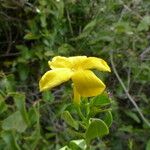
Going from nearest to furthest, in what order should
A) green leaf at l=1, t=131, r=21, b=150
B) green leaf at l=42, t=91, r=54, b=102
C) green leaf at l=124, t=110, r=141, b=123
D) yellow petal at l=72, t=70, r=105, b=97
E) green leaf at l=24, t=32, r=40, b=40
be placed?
yellow petal at l=72, t=70, r=105, b=97, green leaf at l=1, t=131, r=21, b=150, green leaf at l=42, t=91, r=54, b=102, green leaf at l=24, t=32, r=40, b=40, green leaf at l=124, t=110, r=141, b=123

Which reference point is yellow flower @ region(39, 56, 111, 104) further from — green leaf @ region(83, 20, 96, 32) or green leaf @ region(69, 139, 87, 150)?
green leaf @ region(83, 20, 96, 32)

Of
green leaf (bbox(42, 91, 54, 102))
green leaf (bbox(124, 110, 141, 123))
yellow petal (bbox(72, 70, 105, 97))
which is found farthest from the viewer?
green leaf (bbox(124, 110, 141, 123))

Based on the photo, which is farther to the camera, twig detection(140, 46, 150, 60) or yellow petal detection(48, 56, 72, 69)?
twig detection(140, 46, 150, 60)

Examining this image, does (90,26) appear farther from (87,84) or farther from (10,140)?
(87,84)

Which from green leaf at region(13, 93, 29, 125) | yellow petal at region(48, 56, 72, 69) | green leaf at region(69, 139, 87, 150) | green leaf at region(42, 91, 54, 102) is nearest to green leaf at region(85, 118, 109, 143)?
green leaf at region(69, 139, 87, 150)

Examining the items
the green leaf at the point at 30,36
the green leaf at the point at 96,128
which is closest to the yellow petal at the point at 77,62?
the green leaf at the point at 96,128
